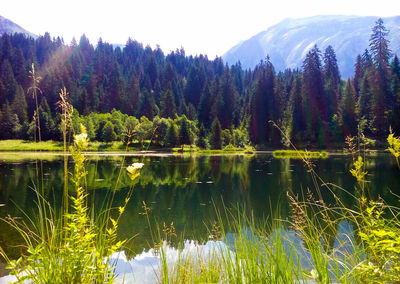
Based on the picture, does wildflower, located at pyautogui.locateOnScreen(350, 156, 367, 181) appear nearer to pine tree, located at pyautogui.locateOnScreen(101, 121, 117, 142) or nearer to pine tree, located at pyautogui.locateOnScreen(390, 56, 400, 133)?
pine tree, located at pyautogui.locateOnScreen(390, 56, 400, 133)

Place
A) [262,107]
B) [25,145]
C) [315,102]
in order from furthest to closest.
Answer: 1. [262,107]
2. [315,102]
3. [25,145]

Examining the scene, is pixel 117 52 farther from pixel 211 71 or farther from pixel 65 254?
pixel 65 254

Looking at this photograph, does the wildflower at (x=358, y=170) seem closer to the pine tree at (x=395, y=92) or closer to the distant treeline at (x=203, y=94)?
the distant treeline at (x=203, y=94)

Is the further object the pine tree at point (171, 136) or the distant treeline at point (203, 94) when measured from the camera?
the pine tree at point (171, 136)

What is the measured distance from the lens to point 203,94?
92125 millimetres

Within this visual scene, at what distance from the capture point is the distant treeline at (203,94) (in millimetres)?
58000

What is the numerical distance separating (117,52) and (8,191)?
123 m

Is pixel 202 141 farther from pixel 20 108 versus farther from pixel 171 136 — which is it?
pixel 20 108

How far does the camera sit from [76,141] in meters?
2.24

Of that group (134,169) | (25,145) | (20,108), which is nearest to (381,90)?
(134,169)

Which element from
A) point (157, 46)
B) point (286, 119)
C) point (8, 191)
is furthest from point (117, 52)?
point (8, 191)

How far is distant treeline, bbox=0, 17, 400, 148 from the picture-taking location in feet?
190

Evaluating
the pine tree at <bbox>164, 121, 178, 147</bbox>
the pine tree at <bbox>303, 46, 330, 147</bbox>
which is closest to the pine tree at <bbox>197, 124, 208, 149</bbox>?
the pine tree at <bbox>164, 121, 178, 147</bbox>

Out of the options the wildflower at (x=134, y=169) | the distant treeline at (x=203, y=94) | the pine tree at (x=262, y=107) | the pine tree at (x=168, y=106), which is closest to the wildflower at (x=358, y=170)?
the wildflower at (x=134, y=169)
